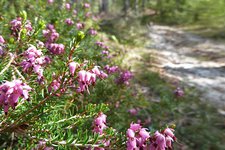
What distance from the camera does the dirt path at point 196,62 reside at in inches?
264

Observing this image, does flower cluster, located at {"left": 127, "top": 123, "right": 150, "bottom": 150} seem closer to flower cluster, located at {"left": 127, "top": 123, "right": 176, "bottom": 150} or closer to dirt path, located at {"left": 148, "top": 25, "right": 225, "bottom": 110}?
flower cluster, located at {"left": 127, "top": 123, "right": 176, "bottom": 150}

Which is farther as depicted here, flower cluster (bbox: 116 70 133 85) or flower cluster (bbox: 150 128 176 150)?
flower cluster (bbox: 116 70 133 85)

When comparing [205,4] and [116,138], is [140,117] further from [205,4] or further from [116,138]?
[205,4]

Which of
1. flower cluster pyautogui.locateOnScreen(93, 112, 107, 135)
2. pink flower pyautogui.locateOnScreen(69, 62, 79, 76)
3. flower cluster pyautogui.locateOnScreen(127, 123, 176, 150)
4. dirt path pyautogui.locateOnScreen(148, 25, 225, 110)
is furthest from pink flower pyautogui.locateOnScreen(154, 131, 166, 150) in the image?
dirt path pyautogui.locateOnScreen(148, 25, 225, 110)

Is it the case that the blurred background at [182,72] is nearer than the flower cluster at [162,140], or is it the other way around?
the flower cluster at [162,140]

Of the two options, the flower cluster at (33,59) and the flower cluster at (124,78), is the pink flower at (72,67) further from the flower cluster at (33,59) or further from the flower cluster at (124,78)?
the flower cluster at (124,78)

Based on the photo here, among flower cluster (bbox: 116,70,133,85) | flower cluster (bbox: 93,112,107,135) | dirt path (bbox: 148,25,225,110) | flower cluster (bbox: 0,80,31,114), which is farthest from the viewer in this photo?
dirt path (bbox: 148,25,225,110)

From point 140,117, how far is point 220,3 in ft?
52.9

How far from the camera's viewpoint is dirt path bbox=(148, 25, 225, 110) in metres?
6.71

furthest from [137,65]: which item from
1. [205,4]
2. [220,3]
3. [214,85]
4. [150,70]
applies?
[205,4]

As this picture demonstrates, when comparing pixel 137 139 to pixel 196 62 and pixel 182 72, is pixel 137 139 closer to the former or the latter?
pixel 182 72

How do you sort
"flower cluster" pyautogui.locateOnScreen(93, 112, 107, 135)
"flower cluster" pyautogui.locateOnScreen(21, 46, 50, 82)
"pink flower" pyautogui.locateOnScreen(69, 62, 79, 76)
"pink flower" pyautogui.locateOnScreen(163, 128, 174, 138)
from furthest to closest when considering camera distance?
"flower cluster" pyautogui.locateOnScreen(93, 112, 107, 135) < "flower cluster" pyautogui.locateOnScreen(21, 46, 50, 82) < "pink flower" pyautogui.locateOnScreen(163, 128, 174, 138) < "pink flower" pyautogui.locateOnScreen(69, 62, 79, 76)

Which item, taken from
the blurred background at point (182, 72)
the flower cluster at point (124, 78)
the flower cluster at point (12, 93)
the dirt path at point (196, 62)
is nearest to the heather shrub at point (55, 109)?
the flower cluster at point (12, 93)

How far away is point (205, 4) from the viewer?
65.9 ft
